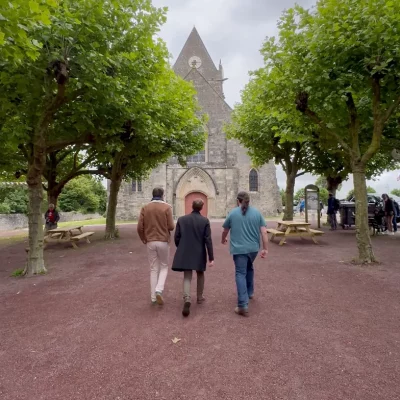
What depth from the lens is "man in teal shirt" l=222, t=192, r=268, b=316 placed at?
4695mm

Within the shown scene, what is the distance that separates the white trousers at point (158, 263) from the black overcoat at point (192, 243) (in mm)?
304

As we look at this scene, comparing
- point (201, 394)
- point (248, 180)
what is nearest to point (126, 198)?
point (248, 180)

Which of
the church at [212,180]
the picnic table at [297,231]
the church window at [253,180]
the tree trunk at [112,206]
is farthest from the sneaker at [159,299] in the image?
the church window at [253,180]

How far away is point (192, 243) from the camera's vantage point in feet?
15.8

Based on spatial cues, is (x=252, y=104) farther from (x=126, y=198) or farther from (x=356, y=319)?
(x=126, y=198)

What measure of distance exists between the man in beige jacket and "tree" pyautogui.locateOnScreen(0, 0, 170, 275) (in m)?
3.50

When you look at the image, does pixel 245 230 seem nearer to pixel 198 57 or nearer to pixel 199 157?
pixel 199 157

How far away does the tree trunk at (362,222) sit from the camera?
26.7ft

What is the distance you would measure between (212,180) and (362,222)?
22982 millimetres

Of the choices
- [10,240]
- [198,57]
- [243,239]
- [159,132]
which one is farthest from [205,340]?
[198,57]

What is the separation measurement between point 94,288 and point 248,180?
27041mm

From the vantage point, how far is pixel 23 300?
5.70 metres

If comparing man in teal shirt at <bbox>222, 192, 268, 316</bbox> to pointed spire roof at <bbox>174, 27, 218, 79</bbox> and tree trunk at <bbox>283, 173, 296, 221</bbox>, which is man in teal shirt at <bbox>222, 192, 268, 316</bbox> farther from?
pointed spire roof at <bbox>174, 27, 218, 79</bbox>

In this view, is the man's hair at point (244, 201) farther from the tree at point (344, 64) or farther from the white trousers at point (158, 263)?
the tree at point (344, 64)
